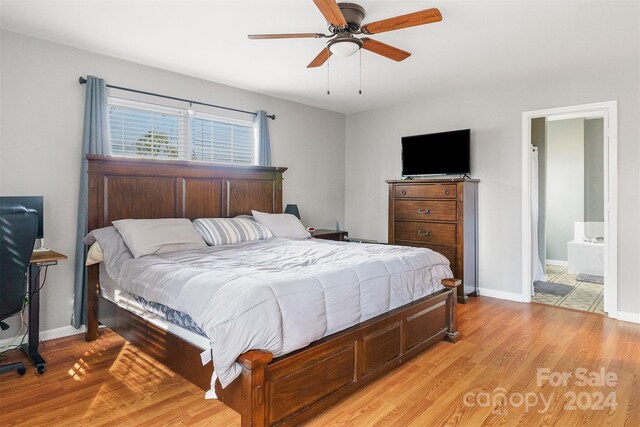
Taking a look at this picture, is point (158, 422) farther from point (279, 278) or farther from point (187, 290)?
point (279, 278)

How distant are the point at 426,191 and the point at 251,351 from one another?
3424 millimetres

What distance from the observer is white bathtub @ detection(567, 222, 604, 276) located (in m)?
5.64

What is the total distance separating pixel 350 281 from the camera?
7.46 feet

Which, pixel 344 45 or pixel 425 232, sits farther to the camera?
pixel 425 232

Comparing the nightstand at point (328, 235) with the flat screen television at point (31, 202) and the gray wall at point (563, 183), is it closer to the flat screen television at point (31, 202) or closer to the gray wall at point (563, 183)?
the flat screen television at point (31, 202)

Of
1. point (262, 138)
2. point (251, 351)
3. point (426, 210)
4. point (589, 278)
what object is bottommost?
point (589, 278)

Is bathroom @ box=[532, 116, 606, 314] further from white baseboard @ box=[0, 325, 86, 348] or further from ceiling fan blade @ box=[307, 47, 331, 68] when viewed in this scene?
white baseboard @ box=[0, 325, 86, 348]

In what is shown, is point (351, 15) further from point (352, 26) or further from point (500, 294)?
point (500, 294)

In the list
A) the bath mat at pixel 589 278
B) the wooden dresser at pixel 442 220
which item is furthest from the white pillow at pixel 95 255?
the bath mat at pixel 589 278

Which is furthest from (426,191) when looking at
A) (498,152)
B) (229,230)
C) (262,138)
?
(229,230)

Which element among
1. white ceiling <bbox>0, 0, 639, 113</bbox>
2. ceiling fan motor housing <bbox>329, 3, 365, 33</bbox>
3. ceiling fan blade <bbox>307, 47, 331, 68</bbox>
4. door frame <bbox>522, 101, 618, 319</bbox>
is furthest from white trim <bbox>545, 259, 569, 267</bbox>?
ceiling fan motor housing <bbox>329, 3, 365, 33</bbox>

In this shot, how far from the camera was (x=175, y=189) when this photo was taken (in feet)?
12.4

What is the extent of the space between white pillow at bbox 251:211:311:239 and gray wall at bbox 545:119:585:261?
15.7ft

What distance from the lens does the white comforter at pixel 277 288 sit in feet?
5.82
